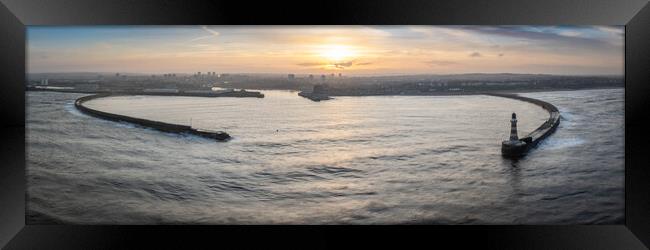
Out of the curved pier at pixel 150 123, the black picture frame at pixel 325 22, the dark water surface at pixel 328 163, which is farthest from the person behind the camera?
the curved pier at pixel 150 123

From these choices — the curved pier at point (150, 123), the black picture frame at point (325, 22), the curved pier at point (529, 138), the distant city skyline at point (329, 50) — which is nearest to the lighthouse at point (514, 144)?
the curved pier at point (529, 138)

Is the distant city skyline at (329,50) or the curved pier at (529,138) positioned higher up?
the distant city skyline at (329,50)

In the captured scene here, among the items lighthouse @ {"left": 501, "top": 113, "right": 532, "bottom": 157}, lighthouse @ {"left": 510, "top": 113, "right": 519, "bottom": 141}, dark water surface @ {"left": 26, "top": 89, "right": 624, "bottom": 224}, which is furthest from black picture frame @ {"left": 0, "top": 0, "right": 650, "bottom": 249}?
lighthouse @ {"left": 510, "top": 113, "right": 519, "bottom": 141}

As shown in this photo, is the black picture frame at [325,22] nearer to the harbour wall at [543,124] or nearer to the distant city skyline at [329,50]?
the distant city skyline at [329,50]

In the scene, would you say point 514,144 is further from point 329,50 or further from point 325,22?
point 325,22

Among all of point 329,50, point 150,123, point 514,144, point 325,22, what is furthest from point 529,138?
point 150,123
